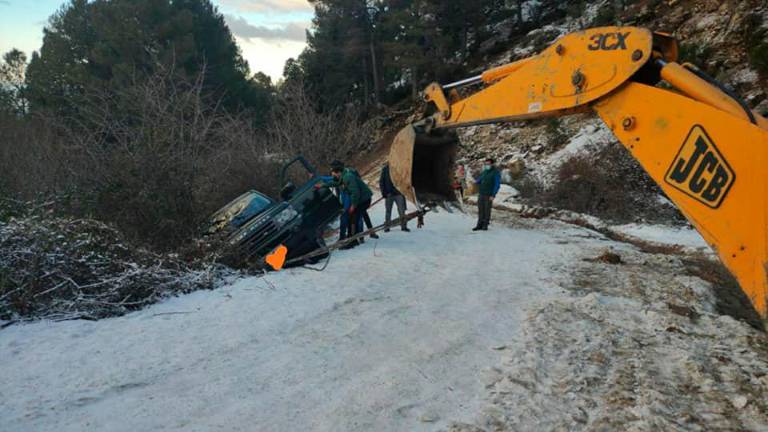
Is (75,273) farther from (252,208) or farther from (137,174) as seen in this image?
(252,208)

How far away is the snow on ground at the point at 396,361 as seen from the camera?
3.08 meters

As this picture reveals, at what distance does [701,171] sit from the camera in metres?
3.04

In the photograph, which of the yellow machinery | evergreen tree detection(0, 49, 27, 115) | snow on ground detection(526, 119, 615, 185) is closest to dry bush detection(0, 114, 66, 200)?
the yellow machinery

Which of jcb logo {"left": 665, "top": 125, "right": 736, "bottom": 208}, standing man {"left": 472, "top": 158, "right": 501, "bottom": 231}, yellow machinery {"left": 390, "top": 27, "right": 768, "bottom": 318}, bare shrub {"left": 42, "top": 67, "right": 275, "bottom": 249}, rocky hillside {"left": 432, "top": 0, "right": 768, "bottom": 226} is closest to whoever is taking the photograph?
Answer: yellow machinery {"left": 390, "top": 27, "right": 768, "bottom": 318}

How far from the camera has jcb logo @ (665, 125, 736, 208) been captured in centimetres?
293

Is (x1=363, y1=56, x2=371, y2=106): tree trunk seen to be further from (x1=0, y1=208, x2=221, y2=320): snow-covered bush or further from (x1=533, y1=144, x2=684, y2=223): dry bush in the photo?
(x1=0, y1=208, x2=221, y2=320): snow-covered bush

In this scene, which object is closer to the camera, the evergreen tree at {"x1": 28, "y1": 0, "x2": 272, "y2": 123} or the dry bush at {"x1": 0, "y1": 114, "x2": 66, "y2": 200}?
the dry bush at {"x1": 0, "y1": 114, "x2": 66, "y2": 200}

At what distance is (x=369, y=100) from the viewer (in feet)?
135

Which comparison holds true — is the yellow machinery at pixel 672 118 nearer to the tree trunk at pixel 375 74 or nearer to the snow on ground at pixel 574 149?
the snow on ground at pixel 574 149

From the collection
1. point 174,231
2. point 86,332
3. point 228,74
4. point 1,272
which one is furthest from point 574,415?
point 228,74

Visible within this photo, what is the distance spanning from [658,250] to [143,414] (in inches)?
372

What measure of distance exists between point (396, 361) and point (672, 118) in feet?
8.98

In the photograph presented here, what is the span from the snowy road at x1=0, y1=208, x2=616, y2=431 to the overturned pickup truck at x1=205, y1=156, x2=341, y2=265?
94 cm

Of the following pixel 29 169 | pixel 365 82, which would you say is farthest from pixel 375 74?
pixel 29 169
